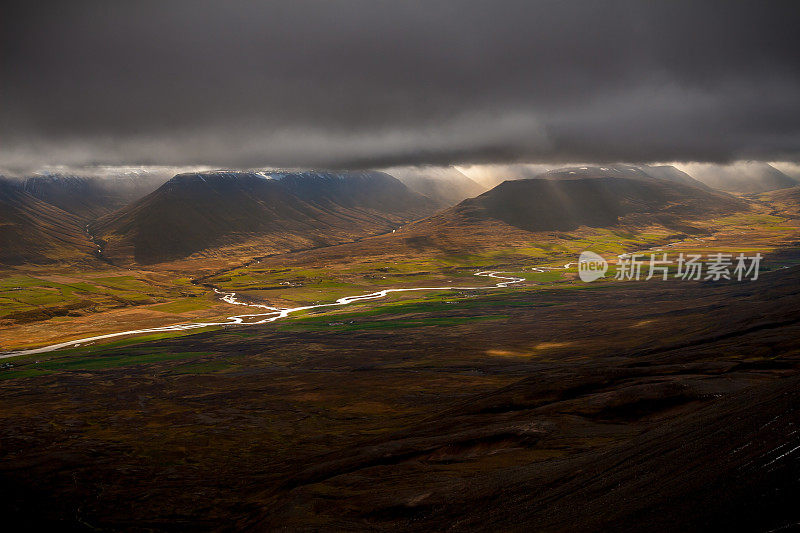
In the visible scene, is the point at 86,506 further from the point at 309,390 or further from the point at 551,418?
the point at 309,390

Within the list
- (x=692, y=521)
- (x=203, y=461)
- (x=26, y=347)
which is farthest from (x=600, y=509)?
Result: (x=26, y=347)

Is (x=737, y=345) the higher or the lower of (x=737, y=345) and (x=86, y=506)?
the higher

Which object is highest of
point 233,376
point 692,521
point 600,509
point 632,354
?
point 692,521

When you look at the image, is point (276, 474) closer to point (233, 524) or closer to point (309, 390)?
point (233, 524)

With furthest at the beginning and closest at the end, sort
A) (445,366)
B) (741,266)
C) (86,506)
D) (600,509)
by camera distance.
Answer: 1. (741,266)
2. (445,366)
3. (86,506)
4. (600,509)

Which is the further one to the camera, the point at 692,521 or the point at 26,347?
the point at 26,347

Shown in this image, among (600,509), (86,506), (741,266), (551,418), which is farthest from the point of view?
(741,266)

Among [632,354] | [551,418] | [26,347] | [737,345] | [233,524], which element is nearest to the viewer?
[233,524]

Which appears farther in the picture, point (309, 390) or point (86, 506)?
point (309, 390)

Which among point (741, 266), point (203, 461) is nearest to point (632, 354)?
point (203, 461)
